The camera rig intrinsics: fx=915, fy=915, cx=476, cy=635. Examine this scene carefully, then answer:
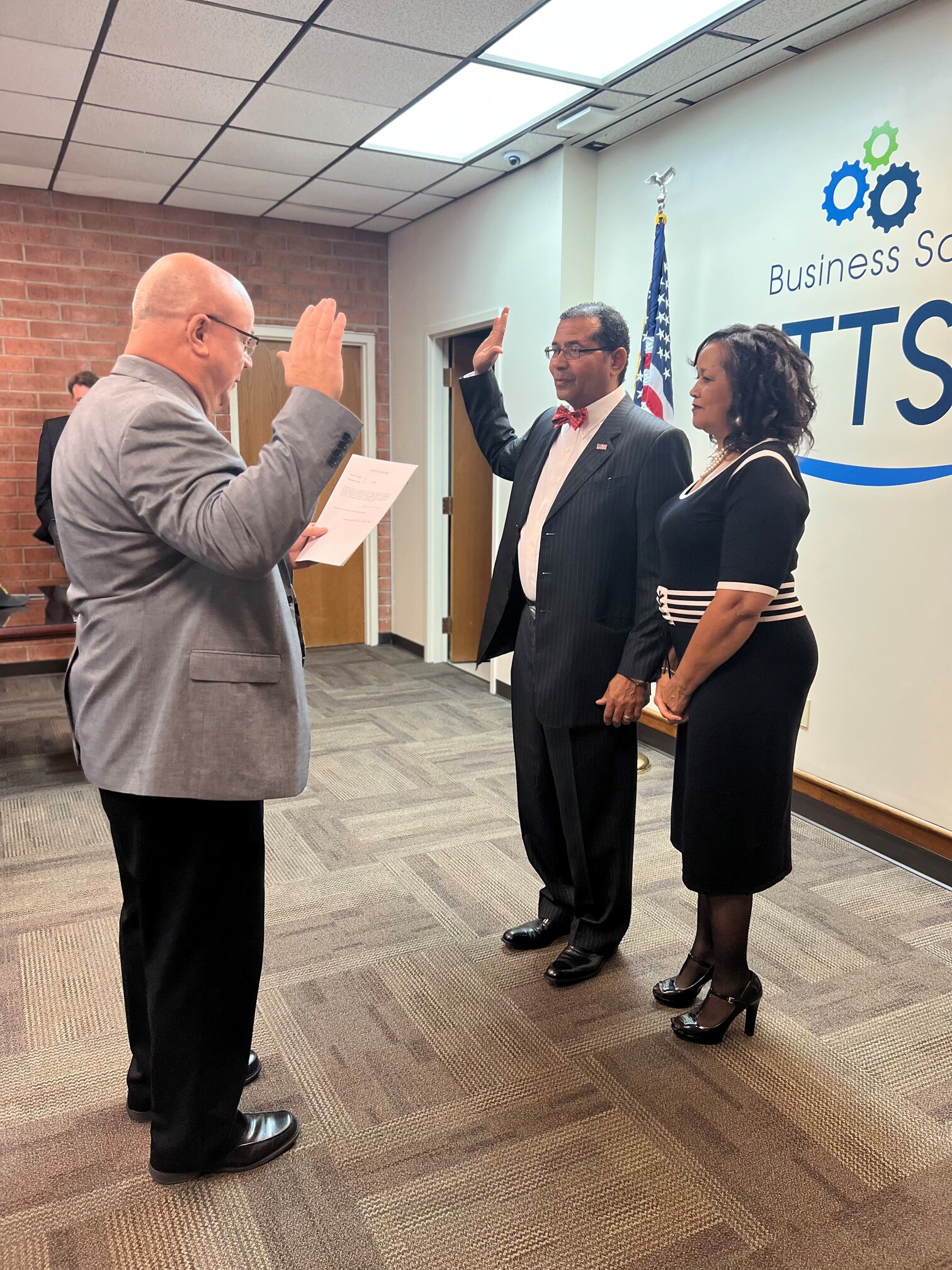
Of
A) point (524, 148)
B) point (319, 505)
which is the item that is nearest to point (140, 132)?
point (524, 148)

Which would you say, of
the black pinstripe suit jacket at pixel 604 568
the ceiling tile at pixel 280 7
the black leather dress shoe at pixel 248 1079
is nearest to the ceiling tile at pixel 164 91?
the ceiling tile at pixel 280 7

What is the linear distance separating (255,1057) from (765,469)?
5.17 feet

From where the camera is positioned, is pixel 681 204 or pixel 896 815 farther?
pixel 681 204

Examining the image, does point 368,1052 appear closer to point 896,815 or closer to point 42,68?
point 896,815

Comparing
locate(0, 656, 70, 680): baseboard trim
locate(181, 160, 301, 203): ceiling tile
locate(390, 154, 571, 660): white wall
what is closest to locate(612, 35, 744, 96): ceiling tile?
locate(390, 154, 571, 660): white wall

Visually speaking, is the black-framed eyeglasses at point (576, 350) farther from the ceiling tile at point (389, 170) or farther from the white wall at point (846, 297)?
the ceiling tile at point (389, 170)

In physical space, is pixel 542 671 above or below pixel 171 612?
below

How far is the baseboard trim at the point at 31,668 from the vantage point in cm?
516

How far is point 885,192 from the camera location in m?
2.87

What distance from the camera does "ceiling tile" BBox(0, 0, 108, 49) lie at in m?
2.80

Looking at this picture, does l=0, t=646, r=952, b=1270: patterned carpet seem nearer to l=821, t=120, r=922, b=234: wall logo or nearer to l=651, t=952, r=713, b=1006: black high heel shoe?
l=651, t=952, r=713, b=1006: black high heel shoe

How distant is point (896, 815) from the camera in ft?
9.70

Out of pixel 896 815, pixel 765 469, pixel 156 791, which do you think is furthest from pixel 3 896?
pixel 896 815

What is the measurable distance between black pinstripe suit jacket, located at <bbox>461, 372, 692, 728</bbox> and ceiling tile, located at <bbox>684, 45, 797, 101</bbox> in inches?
71.3
